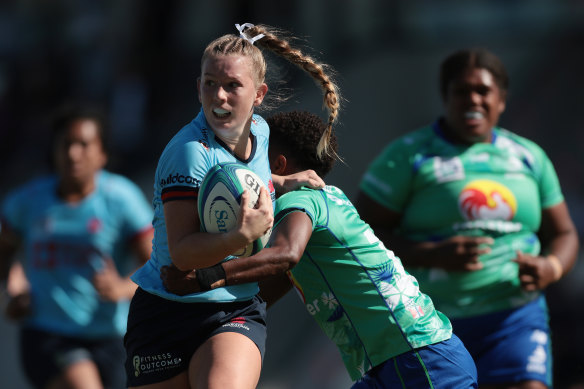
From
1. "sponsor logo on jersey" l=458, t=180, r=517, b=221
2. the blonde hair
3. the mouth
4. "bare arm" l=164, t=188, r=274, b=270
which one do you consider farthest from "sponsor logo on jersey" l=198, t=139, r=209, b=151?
"sponsor logo on jersey" l=458, t=180, r=517, b=221

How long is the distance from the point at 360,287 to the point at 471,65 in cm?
208

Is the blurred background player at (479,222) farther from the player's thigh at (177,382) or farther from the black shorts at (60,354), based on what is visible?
the black shorts at (60,354)

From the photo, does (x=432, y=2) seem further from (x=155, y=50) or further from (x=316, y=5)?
(x=155, y=50)

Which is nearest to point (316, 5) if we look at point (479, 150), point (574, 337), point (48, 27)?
point (48, 27)

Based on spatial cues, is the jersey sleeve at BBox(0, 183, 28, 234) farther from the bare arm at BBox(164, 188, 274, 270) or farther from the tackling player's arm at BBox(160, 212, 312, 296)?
the bare arm at BBox(164, 188, 274, 270)

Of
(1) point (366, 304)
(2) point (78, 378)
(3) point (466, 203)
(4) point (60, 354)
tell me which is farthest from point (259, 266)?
(4) point (60, 354)

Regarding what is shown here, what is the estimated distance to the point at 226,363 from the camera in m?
3.92

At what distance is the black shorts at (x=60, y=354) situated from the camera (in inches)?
264

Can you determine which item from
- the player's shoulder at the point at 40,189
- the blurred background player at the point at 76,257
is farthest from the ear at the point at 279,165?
the player's shoulder at the point at 40,189

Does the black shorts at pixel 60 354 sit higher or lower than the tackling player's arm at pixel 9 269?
lower

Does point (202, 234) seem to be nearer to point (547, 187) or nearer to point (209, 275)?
point (209, 275)

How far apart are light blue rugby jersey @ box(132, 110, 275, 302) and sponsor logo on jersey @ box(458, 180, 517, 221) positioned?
155cm

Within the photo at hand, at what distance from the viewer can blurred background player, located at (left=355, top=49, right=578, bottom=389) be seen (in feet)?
17.7

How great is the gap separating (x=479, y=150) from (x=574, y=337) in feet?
14.1
